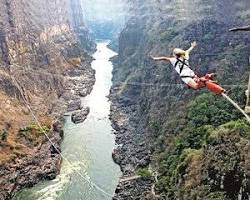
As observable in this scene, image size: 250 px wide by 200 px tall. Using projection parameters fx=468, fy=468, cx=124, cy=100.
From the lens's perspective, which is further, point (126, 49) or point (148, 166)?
point (126, 49)

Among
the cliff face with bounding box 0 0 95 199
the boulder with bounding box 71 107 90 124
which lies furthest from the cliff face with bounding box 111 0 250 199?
the cliff face with bounding box 0 0 95 199

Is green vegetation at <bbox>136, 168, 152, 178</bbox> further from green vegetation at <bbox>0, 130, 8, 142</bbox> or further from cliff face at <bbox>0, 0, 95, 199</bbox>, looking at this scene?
green vegetation at <bbox>0, 130, 8, 142</bbox>

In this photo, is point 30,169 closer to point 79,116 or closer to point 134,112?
point 79,116

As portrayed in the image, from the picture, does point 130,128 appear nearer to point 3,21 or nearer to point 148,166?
point 148,166

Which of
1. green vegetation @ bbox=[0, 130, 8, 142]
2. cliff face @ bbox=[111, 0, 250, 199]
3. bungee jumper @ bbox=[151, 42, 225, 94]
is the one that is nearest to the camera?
bungee jumper @ bbox=[151, 42, 225, 94]

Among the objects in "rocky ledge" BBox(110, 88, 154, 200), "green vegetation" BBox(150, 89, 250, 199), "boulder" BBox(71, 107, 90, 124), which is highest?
"green vegetation" BBox(150, 89, 250, 199)

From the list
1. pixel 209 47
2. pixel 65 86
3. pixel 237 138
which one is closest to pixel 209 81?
pixel 237 138
